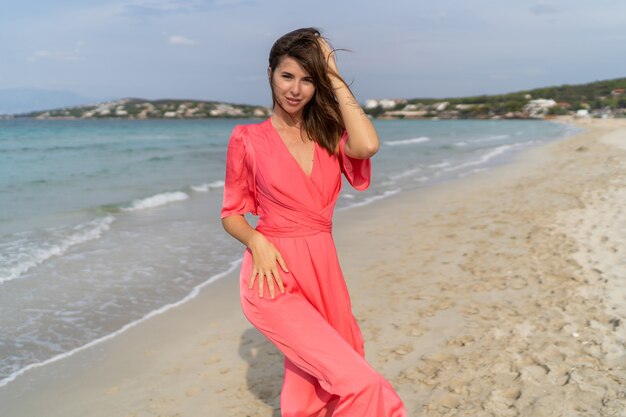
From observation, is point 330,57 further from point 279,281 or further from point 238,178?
point 279,281

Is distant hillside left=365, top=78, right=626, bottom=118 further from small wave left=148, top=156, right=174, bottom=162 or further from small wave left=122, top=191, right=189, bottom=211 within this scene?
small wave left=122, top=191, right=189, bottom=211

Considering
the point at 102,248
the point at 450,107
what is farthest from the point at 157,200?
the point at 450,107

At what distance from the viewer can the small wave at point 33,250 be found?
24.0 ft

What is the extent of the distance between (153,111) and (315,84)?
319 ft

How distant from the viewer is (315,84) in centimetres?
218

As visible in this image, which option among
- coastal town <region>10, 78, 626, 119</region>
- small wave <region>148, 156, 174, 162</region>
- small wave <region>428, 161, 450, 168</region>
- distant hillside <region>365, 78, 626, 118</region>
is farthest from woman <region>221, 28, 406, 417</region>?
distant hillside <region>365, 78, 626, 118</region>

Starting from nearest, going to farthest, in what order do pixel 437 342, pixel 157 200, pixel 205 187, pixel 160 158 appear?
pixel 437 342 < pixel 157 200 < pixel 205 187 < pixel 160 158

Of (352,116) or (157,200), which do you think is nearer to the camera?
(352,116)

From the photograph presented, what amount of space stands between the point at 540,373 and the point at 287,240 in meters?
2.46

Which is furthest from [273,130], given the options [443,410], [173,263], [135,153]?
[135,153]

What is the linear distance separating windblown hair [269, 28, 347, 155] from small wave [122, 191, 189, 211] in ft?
34.3

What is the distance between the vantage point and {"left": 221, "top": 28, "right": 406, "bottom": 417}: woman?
83.3 inches

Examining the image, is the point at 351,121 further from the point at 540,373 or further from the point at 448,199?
the point at 448,199

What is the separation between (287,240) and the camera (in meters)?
2.22
